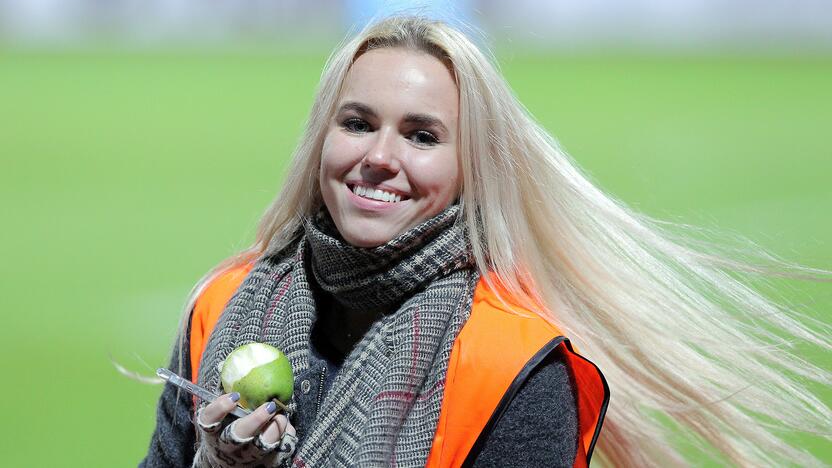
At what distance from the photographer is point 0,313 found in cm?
698

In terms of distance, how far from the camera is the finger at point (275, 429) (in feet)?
9.25

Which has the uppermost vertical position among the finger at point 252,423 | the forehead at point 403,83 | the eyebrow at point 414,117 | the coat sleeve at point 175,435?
the forehead at point 403,83

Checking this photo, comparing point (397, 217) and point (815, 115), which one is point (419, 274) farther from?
point (815, 115)

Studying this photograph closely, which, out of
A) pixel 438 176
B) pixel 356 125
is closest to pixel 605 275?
pixel 438 176

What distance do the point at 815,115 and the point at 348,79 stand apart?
32.3 feet

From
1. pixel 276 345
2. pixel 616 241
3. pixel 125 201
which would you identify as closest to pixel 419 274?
pixel 276 345

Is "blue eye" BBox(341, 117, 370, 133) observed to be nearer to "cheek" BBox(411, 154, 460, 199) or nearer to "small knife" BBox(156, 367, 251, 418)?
"cheek" BBox(411, 154, 460, 199)

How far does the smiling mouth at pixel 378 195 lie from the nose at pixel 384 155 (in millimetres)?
55

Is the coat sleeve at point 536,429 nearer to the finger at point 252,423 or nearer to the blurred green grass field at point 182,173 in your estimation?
the finger at point 252,423

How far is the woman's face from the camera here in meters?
2.99

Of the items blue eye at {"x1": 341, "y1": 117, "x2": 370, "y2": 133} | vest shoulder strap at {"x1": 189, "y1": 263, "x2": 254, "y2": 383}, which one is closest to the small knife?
vest shoulder strap at {"x1": 189, "y1": 263, "x2": 254, "y2": 383}

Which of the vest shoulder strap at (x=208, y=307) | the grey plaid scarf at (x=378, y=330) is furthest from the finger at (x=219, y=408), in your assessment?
A: the vest shoulder strap at (x=208, y=307)

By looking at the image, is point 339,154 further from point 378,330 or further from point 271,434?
point 271,434

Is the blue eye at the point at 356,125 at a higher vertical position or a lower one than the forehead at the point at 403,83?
lower
